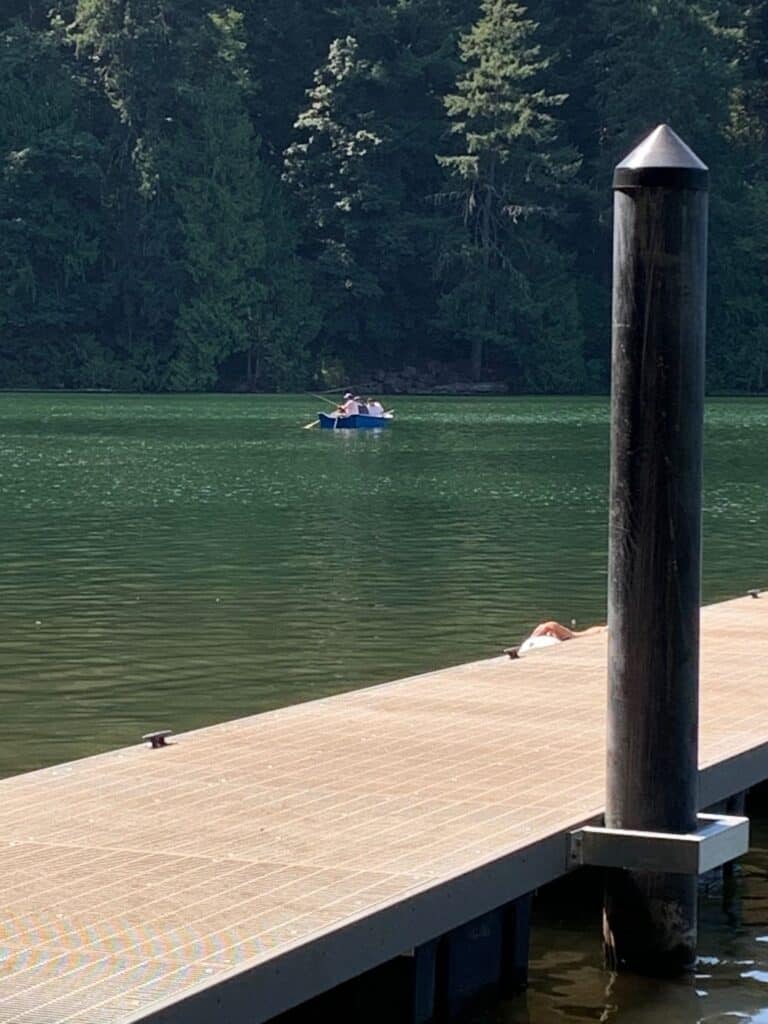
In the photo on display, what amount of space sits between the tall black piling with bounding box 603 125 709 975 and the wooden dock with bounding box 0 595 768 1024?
0.40m

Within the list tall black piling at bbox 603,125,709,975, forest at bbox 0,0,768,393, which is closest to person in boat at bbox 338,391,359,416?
forest at bbox 0,0,768,393

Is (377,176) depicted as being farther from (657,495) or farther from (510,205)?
(657,495)

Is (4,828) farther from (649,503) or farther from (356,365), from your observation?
(356,365)

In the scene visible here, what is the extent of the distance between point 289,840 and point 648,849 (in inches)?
47.7

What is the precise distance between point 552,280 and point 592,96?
7.52 metres

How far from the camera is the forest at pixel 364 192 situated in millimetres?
90750

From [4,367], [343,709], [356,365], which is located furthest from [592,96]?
[343,709]

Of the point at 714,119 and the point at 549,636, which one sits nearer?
the point at 549,636

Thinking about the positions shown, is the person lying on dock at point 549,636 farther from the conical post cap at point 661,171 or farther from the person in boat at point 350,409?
the person in boat at point 350,409

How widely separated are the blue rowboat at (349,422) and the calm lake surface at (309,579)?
865 cm

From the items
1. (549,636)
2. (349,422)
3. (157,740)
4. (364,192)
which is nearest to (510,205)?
(364,192)

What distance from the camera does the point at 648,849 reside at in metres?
8.05

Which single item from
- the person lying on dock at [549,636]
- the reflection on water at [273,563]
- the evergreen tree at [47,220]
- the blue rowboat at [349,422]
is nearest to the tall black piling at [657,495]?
the reflection on water at [273,563]

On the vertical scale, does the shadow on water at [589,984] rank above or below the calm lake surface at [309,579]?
above
